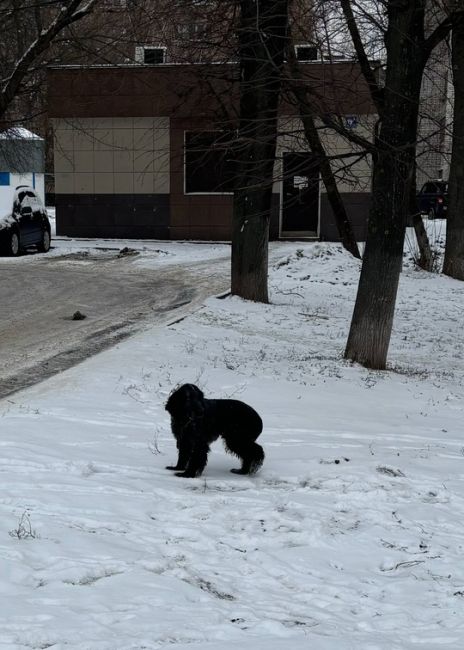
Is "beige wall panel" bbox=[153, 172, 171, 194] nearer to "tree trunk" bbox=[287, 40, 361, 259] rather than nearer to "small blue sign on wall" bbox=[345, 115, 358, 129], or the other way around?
"tree trunk" bbox=[287, 40, 361, 259]

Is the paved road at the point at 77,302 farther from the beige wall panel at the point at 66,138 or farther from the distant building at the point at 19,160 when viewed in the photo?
the beige wall panel at the point at 66,138

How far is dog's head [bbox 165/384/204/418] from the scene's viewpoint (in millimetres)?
5781

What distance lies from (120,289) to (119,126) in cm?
1350

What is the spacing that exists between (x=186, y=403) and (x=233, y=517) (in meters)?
0.99

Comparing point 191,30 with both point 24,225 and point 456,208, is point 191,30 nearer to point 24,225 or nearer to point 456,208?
point 456,208

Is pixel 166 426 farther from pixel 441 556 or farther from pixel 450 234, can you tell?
pixel 450 234

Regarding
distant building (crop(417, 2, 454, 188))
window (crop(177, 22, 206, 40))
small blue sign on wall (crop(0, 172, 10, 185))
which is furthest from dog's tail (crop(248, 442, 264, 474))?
small blue sign on wall (crop(0, 172, 10, 185))

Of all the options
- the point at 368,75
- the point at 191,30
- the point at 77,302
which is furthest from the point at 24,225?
the point at 368,75

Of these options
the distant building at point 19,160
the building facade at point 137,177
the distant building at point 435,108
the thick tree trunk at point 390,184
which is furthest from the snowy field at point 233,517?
the building facade at point 137,177

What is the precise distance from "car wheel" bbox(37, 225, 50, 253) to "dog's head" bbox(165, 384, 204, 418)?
1996 centimetres

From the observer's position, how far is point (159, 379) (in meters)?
9.23

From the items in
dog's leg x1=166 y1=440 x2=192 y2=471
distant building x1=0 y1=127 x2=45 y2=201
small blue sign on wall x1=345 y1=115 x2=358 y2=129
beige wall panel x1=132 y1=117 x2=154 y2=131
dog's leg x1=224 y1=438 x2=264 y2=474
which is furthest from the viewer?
beige wall panel x1=132 y1=117 x2=154 y2=131

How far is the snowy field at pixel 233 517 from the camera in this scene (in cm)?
363

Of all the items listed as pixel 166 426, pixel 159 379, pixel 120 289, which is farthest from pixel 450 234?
pixel 166 426
